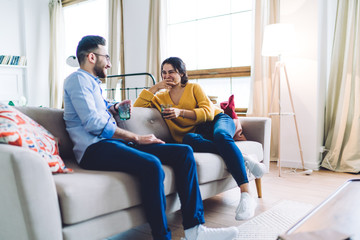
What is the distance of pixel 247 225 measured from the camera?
1860mm

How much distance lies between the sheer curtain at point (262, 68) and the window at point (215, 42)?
0.88ft

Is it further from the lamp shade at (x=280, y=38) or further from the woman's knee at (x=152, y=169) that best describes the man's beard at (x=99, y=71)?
the lamp shade at (x=280, y=38)

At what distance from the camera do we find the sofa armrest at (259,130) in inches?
101

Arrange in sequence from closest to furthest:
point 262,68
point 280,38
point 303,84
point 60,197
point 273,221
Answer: point 60,197
point 273,221
point 280,38
point 303,84
point 262,68

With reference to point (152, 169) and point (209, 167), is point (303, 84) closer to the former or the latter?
point (209, 167)

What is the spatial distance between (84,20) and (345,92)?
5062mm

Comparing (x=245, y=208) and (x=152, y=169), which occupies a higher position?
(x=152, y=169)

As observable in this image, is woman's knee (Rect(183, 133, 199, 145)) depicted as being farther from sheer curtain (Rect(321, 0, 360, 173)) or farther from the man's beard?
sheer curtain (Rect(321, 0, 360, 173))

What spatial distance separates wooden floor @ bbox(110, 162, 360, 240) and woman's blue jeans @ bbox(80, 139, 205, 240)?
0.30 m

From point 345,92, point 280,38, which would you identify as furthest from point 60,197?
point 345,92

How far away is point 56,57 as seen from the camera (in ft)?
21.3

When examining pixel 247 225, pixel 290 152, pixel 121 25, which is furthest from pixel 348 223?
pixel 121 25

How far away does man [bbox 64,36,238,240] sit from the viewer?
1426 millimetres

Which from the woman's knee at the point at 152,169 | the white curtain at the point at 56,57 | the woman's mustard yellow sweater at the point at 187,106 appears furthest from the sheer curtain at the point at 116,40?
the woman's knee at the point at 152,169
